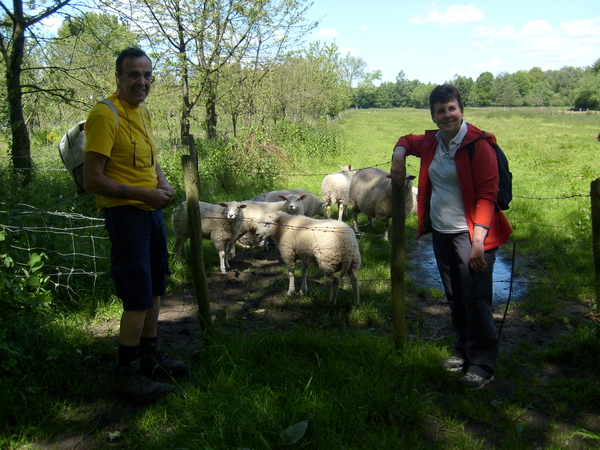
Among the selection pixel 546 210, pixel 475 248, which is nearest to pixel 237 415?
pixel 475 248

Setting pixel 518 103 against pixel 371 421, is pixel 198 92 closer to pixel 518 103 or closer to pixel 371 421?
pixel 371 421

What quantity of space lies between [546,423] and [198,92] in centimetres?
1157

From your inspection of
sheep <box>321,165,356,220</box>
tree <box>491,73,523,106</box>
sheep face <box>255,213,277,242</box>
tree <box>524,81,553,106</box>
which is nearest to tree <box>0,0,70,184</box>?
sheep face <box>255,213,277,242</box>

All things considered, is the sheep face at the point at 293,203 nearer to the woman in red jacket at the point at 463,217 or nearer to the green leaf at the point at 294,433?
the woman in red jacket at the point at 463,217

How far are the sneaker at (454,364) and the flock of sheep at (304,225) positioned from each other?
1717 mm

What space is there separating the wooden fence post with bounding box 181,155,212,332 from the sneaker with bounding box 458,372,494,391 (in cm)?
203

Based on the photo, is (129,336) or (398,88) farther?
(398,88)

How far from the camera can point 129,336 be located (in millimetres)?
3096

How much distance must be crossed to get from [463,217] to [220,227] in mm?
4265

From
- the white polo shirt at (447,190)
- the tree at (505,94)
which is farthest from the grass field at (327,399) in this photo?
the tree at (505,94)

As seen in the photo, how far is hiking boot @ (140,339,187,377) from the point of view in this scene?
3393 mm

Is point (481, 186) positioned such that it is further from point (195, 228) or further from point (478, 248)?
point (195, 228)

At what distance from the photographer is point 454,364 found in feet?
11.6

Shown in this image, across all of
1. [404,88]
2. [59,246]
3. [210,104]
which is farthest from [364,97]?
[59,246]
